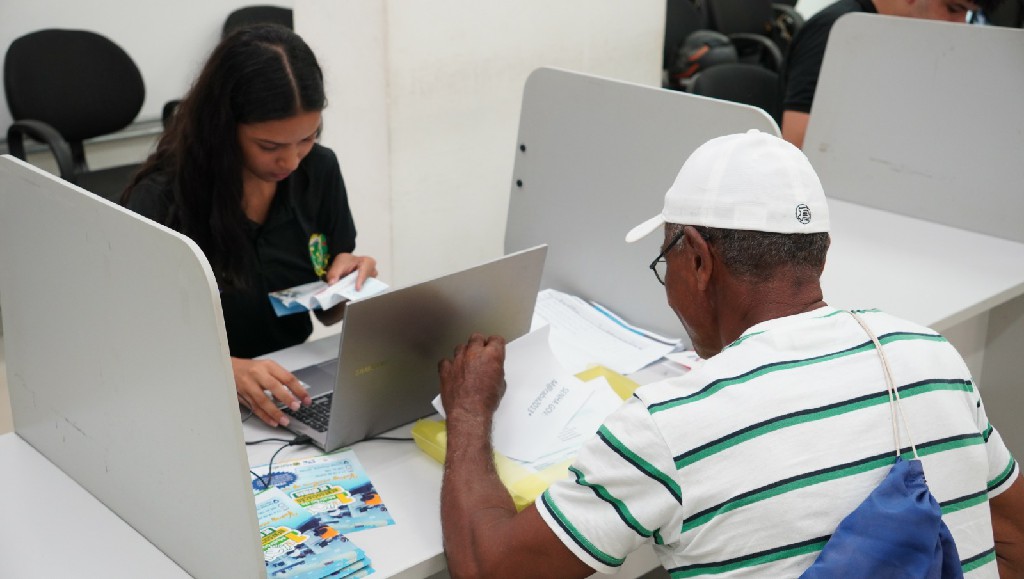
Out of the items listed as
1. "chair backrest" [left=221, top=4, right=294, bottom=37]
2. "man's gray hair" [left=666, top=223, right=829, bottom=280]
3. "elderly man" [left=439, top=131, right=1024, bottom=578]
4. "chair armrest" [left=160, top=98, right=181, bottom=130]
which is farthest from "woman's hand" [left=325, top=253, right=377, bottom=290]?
"chair backrest" [left=221, top=4, right=294, bottom=37]

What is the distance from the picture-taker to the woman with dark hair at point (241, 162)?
1.80 m

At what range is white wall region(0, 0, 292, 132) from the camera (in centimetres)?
359

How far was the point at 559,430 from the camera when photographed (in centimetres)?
158

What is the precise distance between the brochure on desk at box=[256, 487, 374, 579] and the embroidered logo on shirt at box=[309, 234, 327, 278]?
2.36ft

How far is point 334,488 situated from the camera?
1.46 m

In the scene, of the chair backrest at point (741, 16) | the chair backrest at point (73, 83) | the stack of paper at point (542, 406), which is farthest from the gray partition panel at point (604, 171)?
the chair backrest at point (741, 16)

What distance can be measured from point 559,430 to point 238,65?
837 millimetres

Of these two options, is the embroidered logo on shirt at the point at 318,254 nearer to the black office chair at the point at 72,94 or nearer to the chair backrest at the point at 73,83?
the black office chair at the point at 72,94

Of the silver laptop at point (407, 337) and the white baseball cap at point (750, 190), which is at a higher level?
the white baseball cap at point (750, 190)

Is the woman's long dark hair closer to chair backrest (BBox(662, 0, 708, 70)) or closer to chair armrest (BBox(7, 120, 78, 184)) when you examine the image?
chair armrest (BBox(7, 120, 78, 184))

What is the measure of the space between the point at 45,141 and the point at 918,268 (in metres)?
2.57

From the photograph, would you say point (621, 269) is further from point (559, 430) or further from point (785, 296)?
point (785, 296)

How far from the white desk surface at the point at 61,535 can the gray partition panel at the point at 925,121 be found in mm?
2000

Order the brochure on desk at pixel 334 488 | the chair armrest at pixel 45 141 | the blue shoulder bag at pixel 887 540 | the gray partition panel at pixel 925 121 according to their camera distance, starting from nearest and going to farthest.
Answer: the blue shoulder bag at pixel 887 540
the brochure on desk at pixel 334 488
the gray partition panel at pixel 925 121
the chair armrest at pixel 45 141
